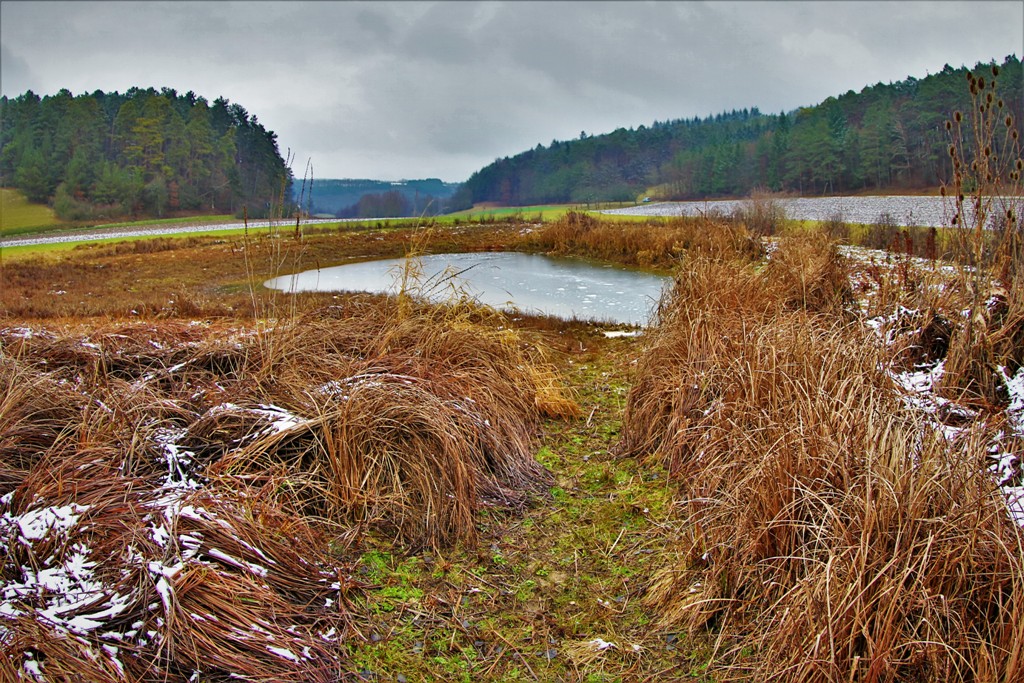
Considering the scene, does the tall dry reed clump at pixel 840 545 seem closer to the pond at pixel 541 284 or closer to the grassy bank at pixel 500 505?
the grassy bank at pixel 500 505

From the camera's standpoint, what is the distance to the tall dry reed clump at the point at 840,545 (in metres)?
2.12

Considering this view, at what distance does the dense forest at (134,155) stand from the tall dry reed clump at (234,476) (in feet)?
4.83

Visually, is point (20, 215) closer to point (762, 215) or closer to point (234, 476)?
point (234, 476)

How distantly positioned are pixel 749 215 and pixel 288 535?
61.0ft

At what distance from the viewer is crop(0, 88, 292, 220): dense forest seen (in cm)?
1086

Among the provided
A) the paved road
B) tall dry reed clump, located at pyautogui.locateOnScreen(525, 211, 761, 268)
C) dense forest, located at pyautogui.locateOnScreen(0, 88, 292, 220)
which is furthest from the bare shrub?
dense forest, located at pyautogui.locateOnScreen(0, 88, 292, 220)

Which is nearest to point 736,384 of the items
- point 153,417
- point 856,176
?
point 153,417

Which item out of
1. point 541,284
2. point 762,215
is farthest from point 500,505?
point 762,215

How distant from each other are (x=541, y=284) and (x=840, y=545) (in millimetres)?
12365

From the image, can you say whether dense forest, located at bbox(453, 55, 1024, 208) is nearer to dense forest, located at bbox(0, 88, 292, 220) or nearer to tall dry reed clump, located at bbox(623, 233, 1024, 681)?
dense forest, located at bbox(0, 88, 292, 220)

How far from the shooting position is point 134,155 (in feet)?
64.6

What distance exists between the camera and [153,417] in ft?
12.6

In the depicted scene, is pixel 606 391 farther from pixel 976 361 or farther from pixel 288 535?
pixel 288 535

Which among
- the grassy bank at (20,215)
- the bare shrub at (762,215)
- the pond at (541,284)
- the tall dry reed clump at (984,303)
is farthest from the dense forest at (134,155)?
the bare shrub at (762,215)
